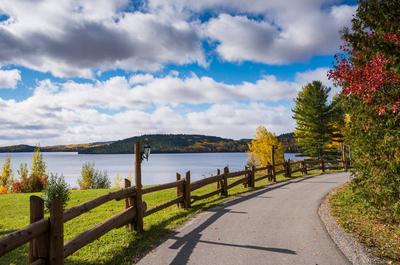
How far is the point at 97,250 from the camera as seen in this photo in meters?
9.14

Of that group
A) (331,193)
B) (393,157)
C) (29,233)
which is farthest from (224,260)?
(331,193)

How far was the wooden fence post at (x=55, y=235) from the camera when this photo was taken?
6.48m

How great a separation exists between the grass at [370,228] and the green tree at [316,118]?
36288mm

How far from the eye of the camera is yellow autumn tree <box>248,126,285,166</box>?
5647 cm

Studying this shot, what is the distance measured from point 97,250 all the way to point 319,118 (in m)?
46.8

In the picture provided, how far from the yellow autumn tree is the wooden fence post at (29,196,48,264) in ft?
168

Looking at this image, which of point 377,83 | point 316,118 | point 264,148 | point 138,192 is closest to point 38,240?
point 138,192

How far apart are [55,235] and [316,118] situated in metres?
48.7

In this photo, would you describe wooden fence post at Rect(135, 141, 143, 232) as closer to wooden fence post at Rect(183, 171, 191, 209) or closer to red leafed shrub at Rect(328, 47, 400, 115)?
wooden fence post at Rect(183, 171, 191, 209)

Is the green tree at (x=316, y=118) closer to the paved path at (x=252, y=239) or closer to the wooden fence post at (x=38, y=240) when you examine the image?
the paved path at (x=252, y=239)

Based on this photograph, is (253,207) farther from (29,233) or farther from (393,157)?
(29,233)

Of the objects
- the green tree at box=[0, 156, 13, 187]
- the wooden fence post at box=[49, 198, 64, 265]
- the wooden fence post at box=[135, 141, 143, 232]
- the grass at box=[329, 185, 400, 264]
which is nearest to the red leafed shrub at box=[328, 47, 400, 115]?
the grass at box=[329, 185, 400, 264]

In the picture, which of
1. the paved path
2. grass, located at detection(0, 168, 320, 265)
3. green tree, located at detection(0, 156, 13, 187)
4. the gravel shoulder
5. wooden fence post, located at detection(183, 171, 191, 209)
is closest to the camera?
the gravel shoulder

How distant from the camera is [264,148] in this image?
56.9 meters
